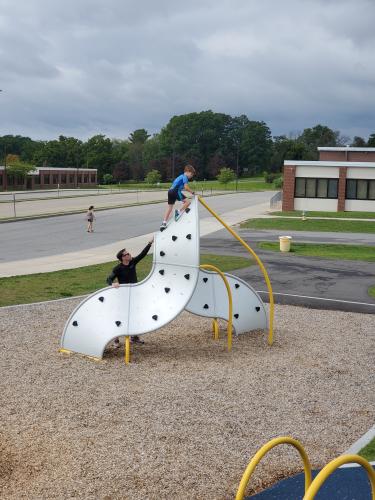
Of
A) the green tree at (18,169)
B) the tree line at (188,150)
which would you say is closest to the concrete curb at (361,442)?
the green tree at (18,169)

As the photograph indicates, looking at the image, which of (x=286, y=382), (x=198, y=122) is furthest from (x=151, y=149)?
(x=286, y=382)

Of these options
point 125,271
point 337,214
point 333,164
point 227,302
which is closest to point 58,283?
point 125,271

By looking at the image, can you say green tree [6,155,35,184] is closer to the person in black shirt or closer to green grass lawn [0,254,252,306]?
green grass lawn [0,254,252,306]

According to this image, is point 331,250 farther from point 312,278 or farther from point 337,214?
point 337,214

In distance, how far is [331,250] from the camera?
28.8 m

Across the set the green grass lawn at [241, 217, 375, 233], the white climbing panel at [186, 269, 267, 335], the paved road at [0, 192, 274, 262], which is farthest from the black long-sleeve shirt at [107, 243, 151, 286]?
the green grass lawn at [241, 217, 375, 233]

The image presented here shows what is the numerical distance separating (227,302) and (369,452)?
552 cm

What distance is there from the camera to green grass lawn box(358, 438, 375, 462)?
294 inches

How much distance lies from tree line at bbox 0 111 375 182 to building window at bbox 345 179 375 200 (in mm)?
73296

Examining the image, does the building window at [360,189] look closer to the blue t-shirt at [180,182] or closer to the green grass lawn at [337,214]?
the green grass lawn at [337,214]

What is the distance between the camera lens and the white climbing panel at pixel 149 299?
36.6 ft

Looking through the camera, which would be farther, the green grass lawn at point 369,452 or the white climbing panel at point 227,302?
the white climbing panel at point 227,302

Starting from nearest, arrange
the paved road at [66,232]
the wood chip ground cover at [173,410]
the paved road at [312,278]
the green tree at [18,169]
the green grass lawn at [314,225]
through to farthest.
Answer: the wood chip ground cover at [173,410] → the paved road at [312,278] → the paved road at [66,232] → the green grass lawn at [314,225] → the green tree at [18,169]

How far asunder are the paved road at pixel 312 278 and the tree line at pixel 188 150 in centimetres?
9738
